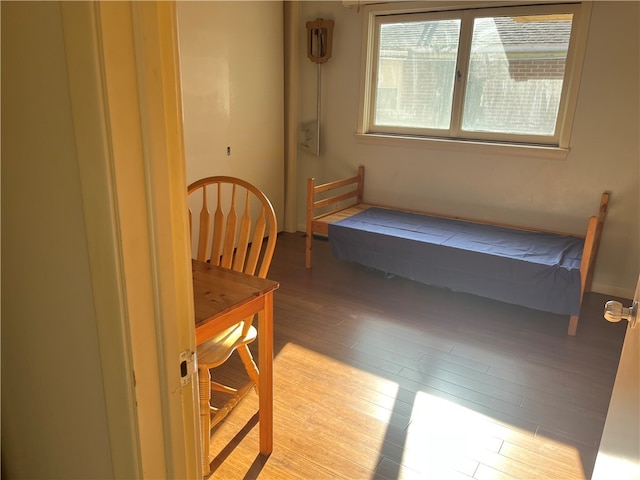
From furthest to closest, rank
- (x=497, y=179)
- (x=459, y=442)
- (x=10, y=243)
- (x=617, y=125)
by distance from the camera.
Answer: (x=497, y=179) → (x=617, y=125) → (x=459, y=442) → (x=10, y=243)

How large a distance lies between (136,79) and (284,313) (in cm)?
246

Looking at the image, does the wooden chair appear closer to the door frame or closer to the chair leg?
the chair leg

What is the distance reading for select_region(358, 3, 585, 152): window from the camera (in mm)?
3422

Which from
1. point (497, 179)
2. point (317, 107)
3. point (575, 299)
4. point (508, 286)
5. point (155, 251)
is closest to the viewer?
point (155, 251)

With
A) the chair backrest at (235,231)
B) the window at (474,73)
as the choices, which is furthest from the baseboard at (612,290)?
the chair backrest at (235,231)

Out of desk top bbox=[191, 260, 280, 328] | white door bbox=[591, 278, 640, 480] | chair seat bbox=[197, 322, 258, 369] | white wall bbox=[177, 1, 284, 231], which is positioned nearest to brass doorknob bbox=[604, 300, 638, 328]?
white door bbox=[591, 278, 640, 480]

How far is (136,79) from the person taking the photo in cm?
68

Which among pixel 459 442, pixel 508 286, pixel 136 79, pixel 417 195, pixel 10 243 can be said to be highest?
pixel 136 79

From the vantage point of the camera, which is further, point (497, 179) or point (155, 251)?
point (497, 179)

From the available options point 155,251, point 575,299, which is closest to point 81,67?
point 155,251

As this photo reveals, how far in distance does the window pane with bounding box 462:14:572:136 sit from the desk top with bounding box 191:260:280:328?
9.05 feet

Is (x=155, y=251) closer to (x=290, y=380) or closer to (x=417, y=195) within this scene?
(x=290, y=380)

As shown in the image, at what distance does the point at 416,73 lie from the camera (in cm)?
399

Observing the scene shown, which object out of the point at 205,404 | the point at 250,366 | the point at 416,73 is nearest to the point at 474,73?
the point at 416,73
